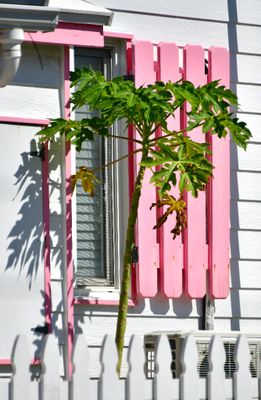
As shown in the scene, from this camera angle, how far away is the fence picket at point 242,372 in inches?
326

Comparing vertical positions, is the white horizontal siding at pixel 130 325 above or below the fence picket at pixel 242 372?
above

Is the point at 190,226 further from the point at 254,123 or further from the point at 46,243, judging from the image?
the point at 46,243

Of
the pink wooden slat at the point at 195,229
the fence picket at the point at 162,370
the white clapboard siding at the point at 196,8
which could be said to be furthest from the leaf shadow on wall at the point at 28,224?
the fence picket at the point at 162,370

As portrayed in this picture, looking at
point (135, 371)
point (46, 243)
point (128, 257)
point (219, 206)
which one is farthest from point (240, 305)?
point (135, 371)

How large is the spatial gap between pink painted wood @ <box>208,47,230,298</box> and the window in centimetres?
67

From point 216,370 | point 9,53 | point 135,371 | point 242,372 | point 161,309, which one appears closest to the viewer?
point 135,371

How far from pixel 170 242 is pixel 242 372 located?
94.9 inches

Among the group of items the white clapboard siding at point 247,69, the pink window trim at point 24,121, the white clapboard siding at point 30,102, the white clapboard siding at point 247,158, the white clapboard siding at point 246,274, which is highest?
the white clapboard siding at point 247,69

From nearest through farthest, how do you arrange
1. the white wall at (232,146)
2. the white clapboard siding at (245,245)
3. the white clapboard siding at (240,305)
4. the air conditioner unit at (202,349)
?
the air conditioner unit at (202,349) → the white wall at (232,146) → the white clapboard siding at (240,305) → the white clapboard siding at (245,245)

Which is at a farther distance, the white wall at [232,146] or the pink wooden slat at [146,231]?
the pink wooden slat at [146,231]

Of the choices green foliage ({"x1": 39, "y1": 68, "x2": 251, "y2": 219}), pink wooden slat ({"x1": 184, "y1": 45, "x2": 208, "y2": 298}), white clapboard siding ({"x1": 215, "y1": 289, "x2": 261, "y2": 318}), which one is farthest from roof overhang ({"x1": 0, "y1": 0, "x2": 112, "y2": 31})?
white clapboard siding ({"x1": 215, "y1": 289, "x2": 261, "y2": 318})

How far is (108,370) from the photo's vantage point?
7.69 m

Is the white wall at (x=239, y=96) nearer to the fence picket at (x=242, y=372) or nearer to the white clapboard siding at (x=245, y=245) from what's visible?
the white clapboard siding at (x=245, y=245)

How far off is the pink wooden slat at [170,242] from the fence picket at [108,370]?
2861 millimetres
